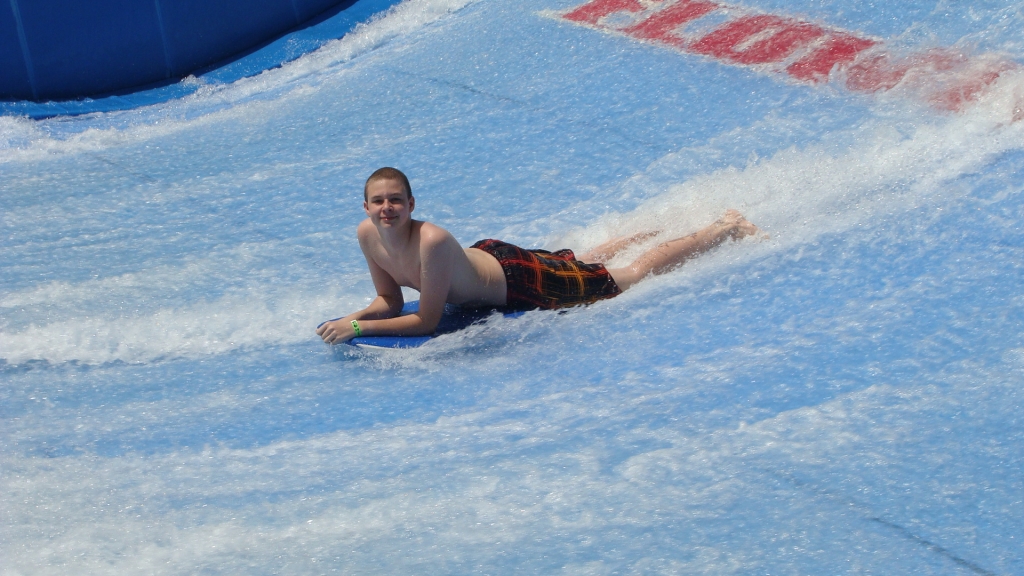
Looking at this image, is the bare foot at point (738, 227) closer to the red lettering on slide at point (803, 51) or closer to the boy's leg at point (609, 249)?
the boy's leg at point (609, 249)

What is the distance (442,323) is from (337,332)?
397 millimetres

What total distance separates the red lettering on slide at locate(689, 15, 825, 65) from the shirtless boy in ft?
7.44

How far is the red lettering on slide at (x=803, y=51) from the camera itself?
17.2 ft

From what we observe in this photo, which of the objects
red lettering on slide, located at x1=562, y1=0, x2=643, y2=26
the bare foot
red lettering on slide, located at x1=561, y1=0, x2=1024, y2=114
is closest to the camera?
the bare foot

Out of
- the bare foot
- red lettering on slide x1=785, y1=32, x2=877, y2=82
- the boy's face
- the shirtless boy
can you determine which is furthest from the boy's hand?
red lettering on slide x1=785, y1=32, x2=877, y2=82

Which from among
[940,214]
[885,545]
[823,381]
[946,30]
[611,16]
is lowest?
[885,545]

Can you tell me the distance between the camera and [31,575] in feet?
8.48

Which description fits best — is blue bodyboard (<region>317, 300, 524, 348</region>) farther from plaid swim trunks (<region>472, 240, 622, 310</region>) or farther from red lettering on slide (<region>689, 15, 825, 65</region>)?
red lettering on slide (<region>689, 15, 825, 65</region>)

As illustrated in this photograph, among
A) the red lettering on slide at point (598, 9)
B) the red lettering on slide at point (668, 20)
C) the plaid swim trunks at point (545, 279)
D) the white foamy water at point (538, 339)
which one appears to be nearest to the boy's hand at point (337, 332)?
the white foamy water at point (538, 339)

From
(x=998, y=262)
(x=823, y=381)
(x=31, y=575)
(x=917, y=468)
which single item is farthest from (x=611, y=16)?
(x=31, y=575)

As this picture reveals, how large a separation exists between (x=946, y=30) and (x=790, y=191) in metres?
1.86

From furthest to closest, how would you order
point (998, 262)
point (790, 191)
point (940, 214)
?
1. point (790, 191)
2. point (940, 214)
3. point (998, 262)

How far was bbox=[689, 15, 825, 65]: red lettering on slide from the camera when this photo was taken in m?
5.89

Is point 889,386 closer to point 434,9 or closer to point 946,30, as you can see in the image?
point 946,30
